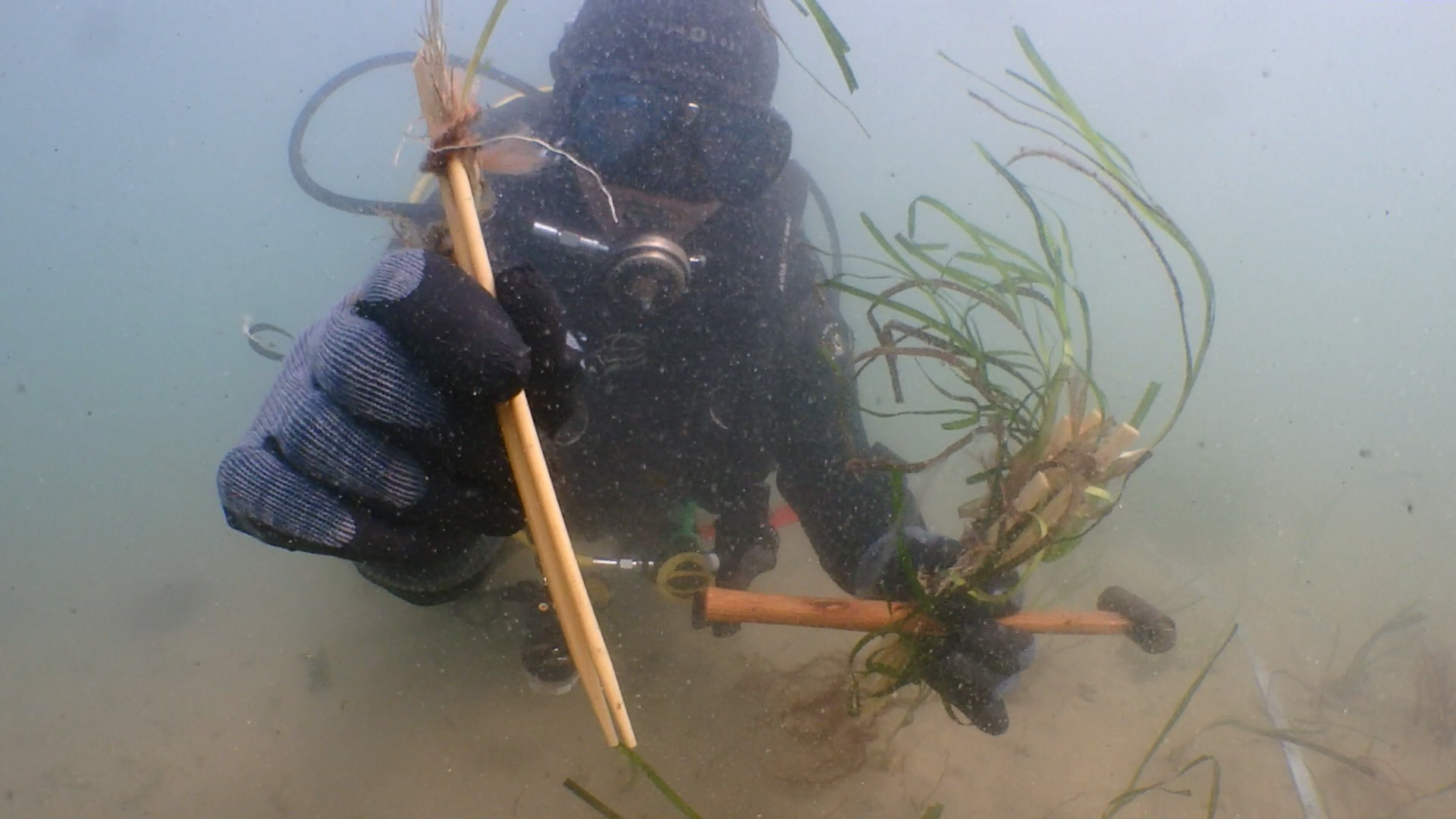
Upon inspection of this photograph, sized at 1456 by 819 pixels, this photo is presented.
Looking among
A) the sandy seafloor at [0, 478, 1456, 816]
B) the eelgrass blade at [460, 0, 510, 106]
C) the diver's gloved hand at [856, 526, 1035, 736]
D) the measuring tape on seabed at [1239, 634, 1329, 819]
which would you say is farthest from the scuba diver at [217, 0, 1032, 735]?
the measuring tape on seabed at [1239, 634, 1329, 819]

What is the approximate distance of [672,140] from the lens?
120 inches

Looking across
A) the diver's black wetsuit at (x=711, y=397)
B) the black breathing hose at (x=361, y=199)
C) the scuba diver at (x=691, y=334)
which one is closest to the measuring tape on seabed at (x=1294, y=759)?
the scuba diver at (x=691, y=334)

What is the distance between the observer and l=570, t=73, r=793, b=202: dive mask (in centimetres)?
303

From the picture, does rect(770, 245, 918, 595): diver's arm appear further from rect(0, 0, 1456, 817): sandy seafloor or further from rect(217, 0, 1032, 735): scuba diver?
rect(0, 0, 1456, 817): sandy seafloor

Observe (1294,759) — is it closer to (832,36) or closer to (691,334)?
(691,334)

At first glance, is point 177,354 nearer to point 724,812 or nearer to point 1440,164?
point 724,812

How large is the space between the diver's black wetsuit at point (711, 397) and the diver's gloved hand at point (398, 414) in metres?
1.33

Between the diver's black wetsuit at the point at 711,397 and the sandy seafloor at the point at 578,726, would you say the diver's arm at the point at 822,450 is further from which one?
the sandy seafloor at the point at 578,726

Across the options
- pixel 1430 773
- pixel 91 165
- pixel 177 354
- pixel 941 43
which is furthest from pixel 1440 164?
pixel 91 165

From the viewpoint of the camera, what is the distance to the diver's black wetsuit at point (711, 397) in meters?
Result: 2.98

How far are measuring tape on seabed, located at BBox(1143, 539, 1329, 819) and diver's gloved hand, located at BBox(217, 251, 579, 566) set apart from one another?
187 inches

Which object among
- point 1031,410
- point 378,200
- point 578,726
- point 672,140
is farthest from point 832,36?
point 578,726

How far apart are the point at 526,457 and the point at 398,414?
1.36 feet

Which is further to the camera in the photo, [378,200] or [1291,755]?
[1291,755]
